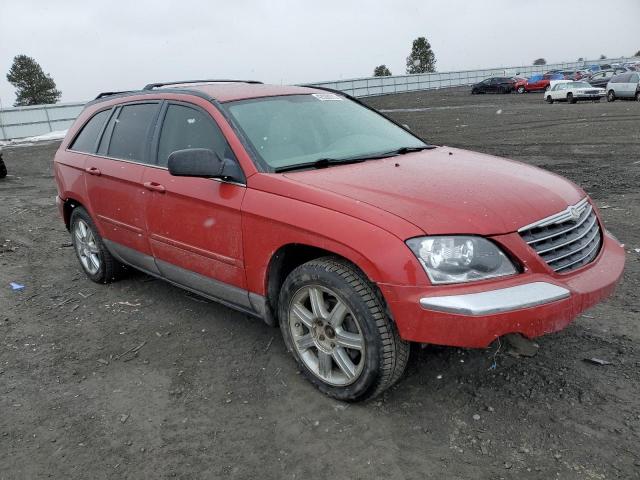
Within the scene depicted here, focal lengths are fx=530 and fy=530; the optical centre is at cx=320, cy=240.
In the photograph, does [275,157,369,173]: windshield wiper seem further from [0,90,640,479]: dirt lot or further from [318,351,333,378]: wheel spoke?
[0,90,640,479]: dirt lot

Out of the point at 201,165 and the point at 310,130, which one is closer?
the point at 201,165

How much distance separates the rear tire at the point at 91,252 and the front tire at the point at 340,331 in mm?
2481

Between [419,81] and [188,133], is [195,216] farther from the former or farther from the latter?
[419,81]

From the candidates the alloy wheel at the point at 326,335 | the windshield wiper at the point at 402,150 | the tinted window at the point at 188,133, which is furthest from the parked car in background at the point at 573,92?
the alloy wheel at the point at 326,335

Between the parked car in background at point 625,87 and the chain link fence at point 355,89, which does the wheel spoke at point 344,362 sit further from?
the parked car in background at point 625,87

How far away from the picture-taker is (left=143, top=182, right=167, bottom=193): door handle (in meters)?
3.72

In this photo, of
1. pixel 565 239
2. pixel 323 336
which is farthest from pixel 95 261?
pixel 565 239

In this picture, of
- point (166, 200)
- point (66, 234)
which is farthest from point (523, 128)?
point (166, 200)

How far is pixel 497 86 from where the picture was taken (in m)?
41.2

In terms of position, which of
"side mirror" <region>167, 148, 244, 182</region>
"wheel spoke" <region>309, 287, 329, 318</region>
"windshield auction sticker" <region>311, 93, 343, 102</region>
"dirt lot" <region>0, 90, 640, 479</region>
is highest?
"windshield auction sticker" <region>311, 93, 343, 102</region>

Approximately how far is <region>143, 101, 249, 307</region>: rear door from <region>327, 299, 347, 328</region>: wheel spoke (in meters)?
0.71

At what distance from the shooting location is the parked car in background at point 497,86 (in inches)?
1617

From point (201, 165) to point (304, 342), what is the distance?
1.22 metres

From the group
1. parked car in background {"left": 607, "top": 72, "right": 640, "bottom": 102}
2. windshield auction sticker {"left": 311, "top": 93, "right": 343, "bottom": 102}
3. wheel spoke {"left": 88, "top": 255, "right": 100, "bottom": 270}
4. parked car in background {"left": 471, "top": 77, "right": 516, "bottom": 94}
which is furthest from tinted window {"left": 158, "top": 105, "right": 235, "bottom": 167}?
parked car in background {"left": 471, "top": 77, "right": 516, "bottom": 94}
